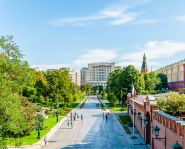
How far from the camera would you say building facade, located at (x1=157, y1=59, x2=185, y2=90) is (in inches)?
3844

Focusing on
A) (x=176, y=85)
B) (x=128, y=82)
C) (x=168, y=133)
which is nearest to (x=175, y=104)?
(x=168, y=133)

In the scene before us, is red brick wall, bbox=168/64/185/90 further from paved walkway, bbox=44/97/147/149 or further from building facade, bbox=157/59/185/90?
paved walkway, bbox=44/97/147/149

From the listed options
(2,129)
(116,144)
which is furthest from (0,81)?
(116,144)

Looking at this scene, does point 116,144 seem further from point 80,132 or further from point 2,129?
point 2,129

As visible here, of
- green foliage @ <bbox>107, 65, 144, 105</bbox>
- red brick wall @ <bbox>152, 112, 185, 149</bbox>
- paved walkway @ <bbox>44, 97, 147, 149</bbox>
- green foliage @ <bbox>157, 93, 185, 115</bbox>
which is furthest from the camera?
green foliage @ <bbox>107, 65, 144, 105</bbox>

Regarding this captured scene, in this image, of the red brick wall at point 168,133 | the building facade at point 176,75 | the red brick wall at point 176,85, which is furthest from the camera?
the building facade at point 176,75

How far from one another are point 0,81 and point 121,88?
6105cm

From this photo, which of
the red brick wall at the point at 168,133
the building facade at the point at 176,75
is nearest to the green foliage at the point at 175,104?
the red brick wall at the point at 168,133

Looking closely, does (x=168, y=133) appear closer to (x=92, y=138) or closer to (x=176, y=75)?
(x=92, y=138)

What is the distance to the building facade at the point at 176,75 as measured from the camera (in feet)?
320

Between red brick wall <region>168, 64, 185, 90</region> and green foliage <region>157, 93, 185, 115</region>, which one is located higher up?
red brick wall <region>168, 64, 185, 90</region>

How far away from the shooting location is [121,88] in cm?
7956

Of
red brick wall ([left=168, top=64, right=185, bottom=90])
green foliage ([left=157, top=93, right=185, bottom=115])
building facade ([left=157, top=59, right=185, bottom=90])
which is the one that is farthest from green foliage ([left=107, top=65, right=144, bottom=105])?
green foliage ([left=157, top=93, right=185, bottom=115])

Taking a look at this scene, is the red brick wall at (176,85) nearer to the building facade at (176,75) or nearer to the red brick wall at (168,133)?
the building facade at (176,75)
